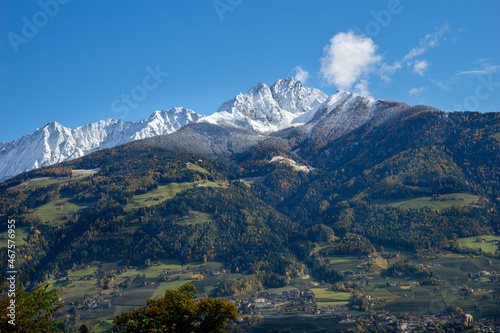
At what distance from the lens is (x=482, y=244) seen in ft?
→ 520

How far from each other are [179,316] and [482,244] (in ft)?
547

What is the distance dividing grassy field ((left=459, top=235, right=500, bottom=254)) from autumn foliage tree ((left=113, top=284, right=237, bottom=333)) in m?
157

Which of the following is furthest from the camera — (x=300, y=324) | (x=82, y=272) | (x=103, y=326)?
(x=82, y=272)

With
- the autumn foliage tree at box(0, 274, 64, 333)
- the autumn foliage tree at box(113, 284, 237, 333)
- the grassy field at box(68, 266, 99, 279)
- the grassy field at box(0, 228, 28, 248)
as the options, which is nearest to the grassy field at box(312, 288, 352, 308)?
the autumn foliage tree at box(113, 284, 237, 333)

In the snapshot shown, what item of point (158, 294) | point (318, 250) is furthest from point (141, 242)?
point (318, 250)

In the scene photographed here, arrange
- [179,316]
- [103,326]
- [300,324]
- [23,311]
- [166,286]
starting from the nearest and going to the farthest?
[23,311], [179,316], [300,324], [103,326], [166,286]

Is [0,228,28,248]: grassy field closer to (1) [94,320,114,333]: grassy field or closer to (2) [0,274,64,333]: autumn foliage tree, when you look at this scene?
(1) [94,320,114,333]: grassy field

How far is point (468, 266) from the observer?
465 ft

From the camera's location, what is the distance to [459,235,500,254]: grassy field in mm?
154000

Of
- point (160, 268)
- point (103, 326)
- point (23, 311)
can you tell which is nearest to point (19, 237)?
point (160, 268)

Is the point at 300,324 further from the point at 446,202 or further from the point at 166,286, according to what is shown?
the point at 446,202

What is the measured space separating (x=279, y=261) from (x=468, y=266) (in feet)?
278

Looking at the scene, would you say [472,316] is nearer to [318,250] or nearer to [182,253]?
[318,250]

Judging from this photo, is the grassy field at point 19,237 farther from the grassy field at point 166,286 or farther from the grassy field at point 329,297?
the grassy field at point 329,297
